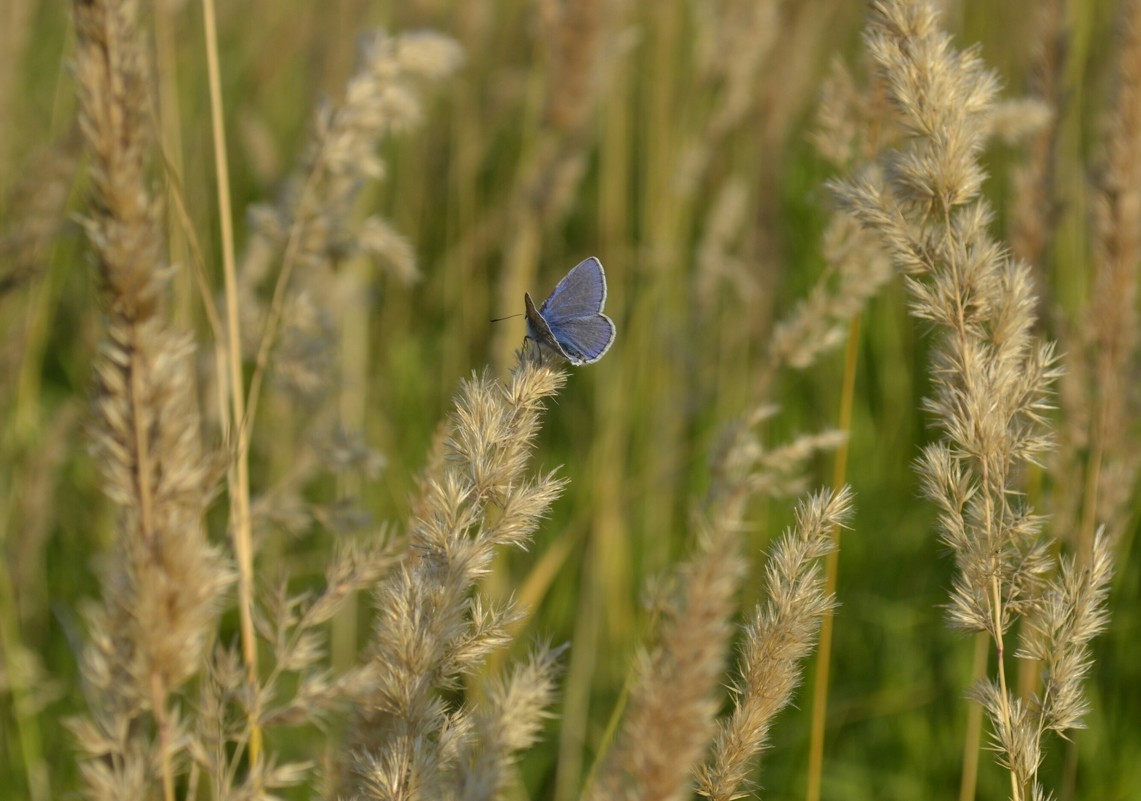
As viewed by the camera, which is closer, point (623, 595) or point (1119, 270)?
point (1119, 270)

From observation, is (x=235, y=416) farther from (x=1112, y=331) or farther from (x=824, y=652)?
(x=1112, y=331)

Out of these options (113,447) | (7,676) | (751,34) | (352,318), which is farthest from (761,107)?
(113,447)

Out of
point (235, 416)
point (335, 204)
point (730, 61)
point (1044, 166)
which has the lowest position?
point (235, 416)

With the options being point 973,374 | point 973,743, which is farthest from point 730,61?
point 973,374

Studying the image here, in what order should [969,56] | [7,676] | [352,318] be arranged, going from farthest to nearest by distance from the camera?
[352,318] < [7,676] < [969,56]

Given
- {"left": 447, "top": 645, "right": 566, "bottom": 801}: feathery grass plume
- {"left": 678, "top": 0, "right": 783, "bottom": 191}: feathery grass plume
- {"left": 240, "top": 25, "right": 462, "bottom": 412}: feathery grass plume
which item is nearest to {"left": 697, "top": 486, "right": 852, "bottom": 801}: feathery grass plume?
{"left": 447, "top": 645, "right": 566, "bottom": 801}: feathery grass plume

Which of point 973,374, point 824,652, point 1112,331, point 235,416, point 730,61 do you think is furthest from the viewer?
point 730,61

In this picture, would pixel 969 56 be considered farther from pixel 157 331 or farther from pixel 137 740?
pixel 137 740
